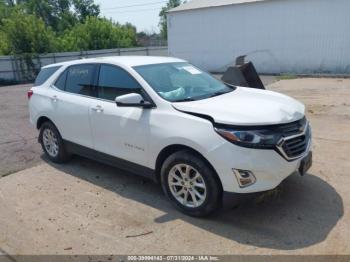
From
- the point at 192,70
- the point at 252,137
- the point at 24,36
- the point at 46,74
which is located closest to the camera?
the point at 252,137

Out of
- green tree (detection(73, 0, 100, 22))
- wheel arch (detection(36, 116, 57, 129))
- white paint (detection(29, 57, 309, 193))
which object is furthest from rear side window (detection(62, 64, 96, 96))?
green tree (detection(73, 0, 100, 22))

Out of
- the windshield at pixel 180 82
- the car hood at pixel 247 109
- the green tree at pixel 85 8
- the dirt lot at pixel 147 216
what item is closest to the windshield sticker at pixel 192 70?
the windshield at pixel 180 82

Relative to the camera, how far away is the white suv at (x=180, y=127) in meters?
3.55

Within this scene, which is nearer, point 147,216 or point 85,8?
point 147,216

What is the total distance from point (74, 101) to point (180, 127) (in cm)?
204

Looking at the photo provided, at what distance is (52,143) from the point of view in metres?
5.85

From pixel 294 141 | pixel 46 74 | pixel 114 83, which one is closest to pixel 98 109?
pixel 114 83

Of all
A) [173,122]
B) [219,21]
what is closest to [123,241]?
[173,122]

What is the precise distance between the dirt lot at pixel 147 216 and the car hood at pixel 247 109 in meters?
0.90

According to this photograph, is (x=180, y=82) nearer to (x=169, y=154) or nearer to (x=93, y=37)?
(x=169, y=154)

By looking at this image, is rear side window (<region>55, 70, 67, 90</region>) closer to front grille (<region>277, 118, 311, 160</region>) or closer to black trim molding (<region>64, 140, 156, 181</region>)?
black trim molding (<region>64, 140, 156, 181</region>)

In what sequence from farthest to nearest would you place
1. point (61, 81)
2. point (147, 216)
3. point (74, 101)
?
point (61, 81) < point (74, 101) < point (147, 216)

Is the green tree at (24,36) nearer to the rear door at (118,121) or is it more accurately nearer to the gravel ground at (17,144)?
the gravel ground at (17,144)

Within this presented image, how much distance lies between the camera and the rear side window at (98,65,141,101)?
449 cm
